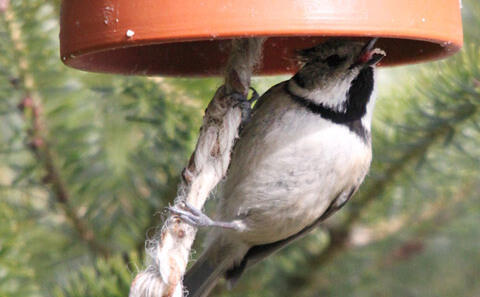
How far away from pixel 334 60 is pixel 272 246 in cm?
36

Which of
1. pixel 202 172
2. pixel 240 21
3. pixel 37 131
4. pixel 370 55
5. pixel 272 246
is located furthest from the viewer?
pixel 272 246

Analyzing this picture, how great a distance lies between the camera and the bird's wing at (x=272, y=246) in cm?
107

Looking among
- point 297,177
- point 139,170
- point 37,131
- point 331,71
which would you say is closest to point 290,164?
point 297,177

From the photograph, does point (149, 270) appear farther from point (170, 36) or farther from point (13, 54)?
point (13, 54)

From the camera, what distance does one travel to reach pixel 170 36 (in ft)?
2.25

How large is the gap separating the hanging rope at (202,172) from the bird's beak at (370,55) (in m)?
0.15

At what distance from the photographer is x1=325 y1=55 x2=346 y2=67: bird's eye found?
3.26ft

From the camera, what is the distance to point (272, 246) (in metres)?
1.19

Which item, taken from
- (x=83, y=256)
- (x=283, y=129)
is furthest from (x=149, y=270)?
(x=83, y=256)

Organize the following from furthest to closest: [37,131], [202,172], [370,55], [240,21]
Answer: [37,131] → [370,55] → [202,172] → [240,21]

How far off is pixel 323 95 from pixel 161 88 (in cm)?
25

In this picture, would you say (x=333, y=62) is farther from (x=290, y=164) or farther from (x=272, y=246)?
(x=272, y=246)

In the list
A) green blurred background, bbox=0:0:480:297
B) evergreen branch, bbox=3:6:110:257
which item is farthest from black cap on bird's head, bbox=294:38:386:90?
evergreen branch, bbox=3:6:110:257

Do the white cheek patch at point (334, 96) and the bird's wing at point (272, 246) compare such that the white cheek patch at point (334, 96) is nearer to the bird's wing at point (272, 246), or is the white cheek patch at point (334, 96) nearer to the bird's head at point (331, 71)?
the bird's head at point (331, 71)
